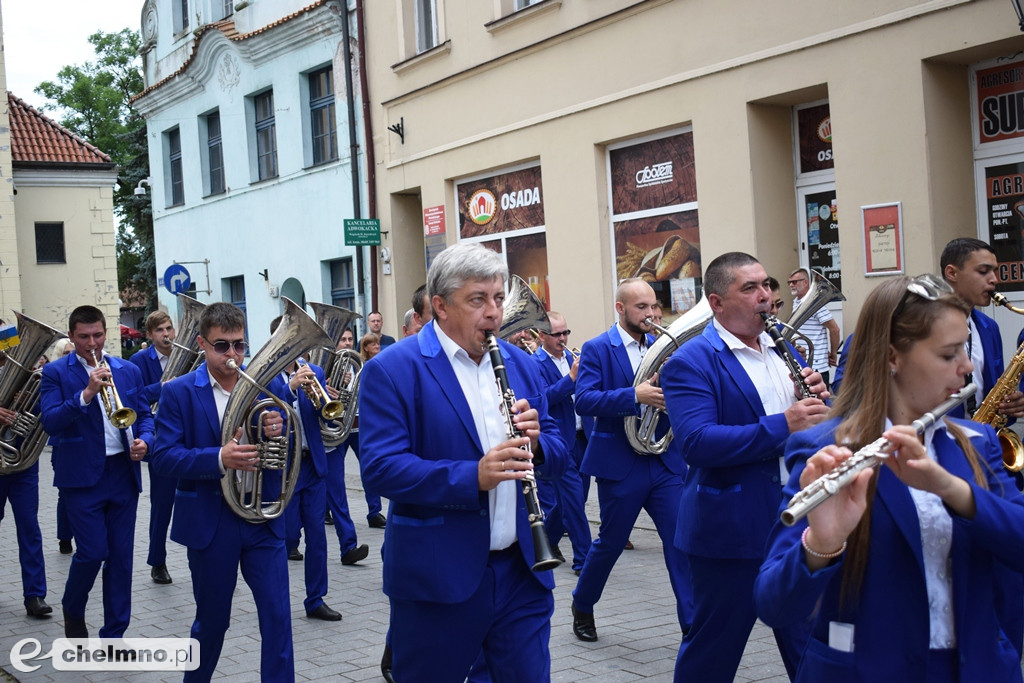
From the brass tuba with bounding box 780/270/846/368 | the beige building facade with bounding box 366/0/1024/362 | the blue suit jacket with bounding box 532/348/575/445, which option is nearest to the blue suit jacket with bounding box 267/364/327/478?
the blue suit jacket with bounding box 532/348/575/445

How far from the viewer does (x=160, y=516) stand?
28.9 feet

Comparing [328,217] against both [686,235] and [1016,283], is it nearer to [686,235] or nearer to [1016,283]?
[686,235]

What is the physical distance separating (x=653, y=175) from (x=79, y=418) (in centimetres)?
787

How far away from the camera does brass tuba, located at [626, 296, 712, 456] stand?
6.20 metres

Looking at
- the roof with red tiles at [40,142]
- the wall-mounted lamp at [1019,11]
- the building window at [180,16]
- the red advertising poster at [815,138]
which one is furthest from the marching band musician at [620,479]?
the roof with red tiles at [40,142]

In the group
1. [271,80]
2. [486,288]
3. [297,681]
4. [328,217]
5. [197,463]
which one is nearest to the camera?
[486,288]

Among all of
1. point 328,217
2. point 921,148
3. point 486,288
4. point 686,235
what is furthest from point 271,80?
point 486,288

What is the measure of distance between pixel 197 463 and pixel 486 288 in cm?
197

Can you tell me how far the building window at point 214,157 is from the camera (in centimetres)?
2369

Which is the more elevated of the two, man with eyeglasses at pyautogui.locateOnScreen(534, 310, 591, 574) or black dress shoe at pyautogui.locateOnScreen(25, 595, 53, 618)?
man with eyeglasses at pyautogui.locateOnScreen(534, 310, 591, 574)

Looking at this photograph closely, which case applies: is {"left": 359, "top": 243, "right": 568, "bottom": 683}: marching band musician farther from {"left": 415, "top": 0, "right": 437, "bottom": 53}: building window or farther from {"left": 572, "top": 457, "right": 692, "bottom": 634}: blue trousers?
{"left": 415, "top": 0, "right": 437, "bottom": 53}: building window

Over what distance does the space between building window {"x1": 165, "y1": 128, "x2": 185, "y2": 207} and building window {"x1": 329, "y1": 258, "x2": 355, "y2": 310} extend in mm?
7144

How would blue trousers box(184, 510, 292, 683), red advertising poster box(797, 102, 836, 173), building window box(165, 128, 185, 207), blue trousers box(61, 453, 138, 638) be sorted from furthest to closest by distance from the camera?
building window box(165, 128, 185, 207) → red advertising poster box(797, 102, 836, 173) → blue trousers box(61, 453, 138, 638) → blue trousers box(184, 510, 292, 683)

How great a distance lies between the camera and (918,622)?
2516 millimetres
